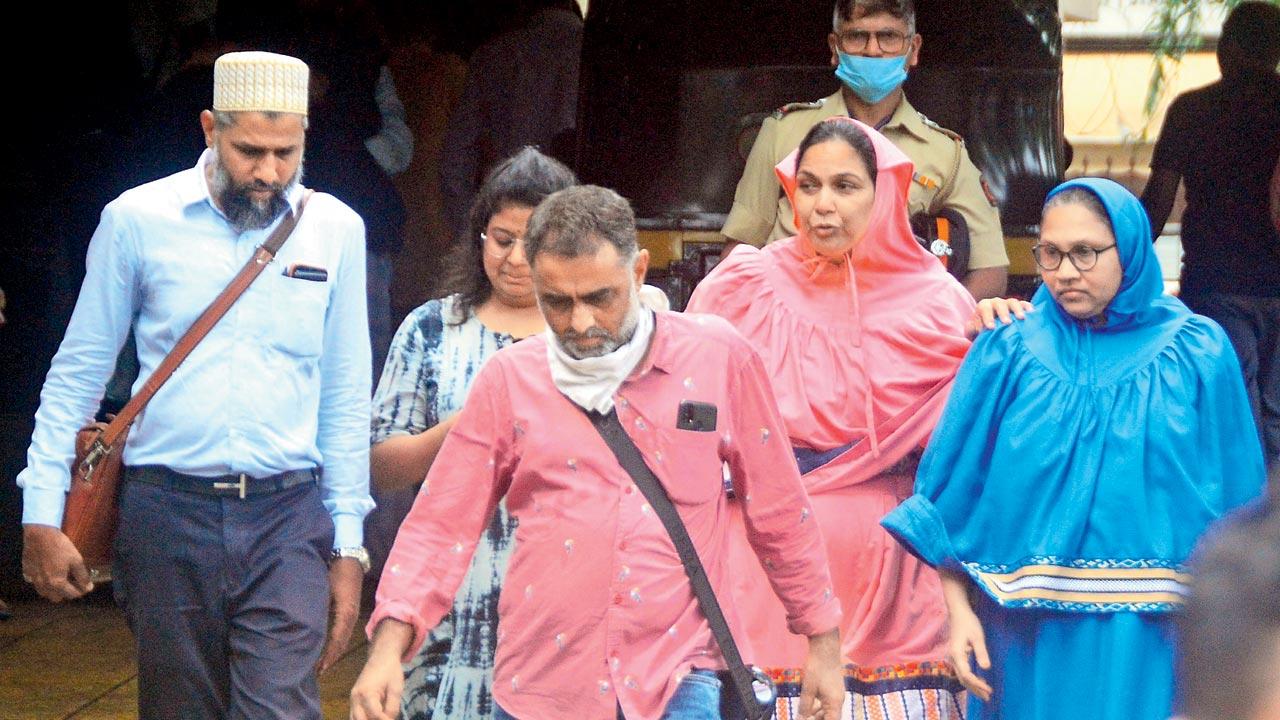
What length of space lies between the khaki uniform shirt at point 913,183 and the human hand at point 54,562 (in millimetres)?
2467

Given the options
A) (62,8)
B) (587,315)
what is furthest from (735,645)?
(62,8)

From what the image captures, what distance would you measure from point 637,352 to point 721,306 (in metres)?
1.66

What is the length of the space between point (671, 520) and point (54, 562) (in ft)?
4.86

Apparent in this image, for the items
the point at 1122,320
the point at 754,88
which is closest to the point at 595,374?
the point at 1122,320

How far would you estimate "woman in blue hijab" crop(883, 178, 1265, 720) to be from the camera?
451 cm

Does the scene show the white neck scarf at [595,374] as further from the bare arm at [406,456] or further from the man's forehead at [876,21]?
the man's forehead at [876,21]

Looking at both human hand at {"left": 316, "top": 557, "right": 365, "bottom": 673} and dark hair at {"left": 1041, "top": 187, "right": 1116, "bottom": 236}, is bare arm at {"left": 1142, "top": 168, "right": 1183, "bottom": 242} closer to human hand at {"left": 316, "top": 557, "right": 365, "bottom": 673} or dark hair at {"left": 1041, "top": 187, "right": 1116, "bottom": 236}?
dark hair at {"left": 1041, "top": 187, "right": 1116, "bottom": 236}

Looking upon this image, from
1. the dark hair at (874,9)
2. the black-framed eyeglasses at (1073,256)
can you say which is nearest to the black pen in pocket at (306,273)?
the black-framed eyeglasses at (1073,256)

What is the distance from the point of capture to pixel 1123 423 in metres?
4.55

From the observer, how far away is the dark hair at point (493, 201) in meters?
4.84

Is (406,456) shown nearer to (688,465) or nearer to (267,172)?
(267,172)

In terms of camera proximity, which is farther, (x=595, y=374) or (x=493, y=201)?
(x=493, y=201)

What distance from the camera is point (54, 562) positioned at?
174 inches

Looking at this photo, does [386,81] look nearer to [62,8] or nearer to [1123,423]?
[62,8]
